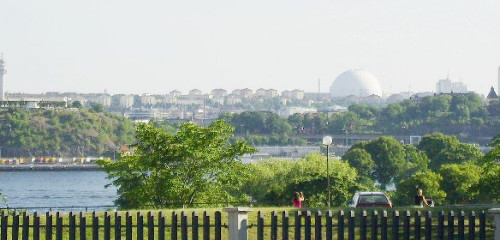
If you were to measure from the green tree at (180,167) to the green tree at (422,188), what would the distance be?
75.4 ft

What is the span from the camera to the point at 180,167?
5362 centimetres

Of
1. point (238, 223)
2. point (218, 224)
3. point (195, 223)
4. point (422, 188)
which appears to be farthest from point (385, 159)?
point (195, 223)

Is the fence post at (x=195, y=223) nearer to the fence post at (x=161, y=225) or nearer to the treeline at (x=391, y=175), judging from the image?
the fence post at (x=161, y=225)

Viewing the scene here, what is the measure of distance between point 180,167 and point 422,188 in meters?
28.2

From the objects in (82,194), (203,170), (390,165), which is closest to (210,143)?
(203,170)

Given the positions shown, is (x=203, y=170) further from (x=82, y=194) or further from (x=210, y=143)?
(x=82, y=194)

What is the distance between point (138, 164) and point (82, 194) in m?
97.7

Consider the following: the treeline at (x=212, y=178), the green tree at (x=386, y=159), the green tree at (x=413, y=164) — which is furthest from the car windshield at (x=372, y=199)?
the green tree at (x=386, y=159)

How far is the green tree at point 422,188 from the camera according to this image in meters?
78.3

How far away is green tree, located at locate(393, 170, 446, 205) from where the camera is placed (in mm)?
78312

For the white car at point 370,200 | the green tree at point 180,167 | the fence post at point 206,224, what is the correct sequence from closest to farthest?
the fence post at point 206,224 < the white car at point 370,200 < the green tree at point 180,167

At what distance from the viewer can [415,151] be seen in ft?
439

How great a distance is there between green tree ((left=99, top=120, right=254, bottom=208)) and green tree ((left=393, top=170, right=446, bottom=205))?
23.0m

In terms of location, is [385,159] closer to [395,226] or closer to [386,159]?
[386,159]
